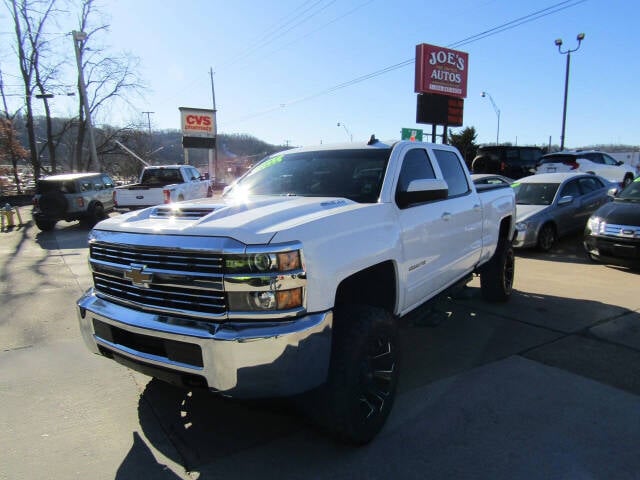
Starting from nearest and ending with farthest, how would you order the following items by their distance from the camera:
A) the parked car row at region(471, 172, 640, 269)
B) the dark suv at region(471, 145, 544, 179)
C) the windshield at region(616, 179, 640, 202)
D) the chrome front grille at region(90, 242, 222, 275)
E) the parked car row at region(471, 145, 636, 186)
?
1. the chrome front grille at region(90, 242, 222, 275)
2. the parked car row at region(471, 172, 640, 269)
3. the windshield at region(616, 179, 640, 202)
4. the parked car row at region(471, 145, 636, 186)
5. the dark suv at region(471, 145, 544, 179)

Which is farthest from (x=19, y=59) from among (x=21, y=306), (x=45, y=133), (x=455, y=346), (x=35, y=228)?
(x=455, y=346)

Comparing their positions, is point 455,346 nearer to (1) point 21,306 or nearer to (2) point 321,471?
(2) point 321,471

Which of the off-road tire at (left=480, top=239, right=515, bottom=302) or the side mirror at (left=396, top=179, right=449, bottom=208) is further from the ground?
the side mirror at (left=396, top=179, right=449, bottom=208)

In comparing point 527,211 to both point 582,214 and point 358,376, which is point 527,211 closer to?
point 582,214

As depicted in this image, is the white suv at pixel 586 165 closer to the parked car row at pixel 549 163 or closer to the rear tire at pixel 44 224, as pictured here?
the parked car row at pixel 549 163

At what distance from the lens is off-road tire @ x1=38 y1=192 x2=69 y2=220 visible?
13.5 m

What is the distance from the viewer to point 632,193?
8.29m

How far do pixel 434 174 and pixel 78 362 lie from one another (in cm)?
374

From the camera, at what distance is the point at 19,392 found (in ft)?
11.9

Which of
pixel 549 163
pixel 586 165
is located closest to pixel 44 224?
pixel 549 163

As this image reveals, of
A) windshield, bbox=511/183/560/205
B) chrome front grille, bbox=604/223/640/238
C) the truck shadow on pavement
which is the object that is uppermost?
windshield, bbox=511/183/560/205

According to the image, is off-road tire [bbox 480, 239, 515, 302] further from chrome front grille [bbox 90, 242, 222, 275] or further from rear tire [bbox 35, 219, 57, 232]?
rear tire [bbox 35, 219, 57, 232]

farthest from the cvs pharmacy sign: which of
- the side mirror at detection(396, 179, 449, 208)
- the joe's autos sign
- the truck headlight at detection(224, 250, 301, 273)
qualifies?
the truck headlight at detection(224, 250, 301, 273)

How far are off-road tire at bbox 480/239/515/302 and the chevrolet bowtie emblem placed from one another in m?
4.26
